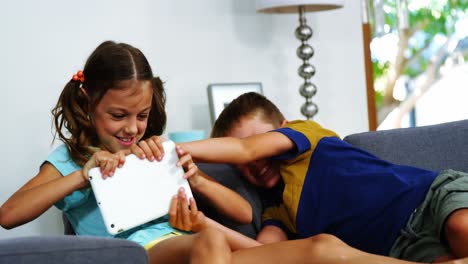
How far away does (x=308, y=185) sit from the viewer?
2.08 m

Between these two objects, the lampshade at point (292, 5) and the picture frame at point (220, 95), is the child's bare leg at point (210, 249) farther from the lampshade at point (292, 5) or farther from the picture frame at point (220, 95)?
the lampshade at point (292, 5)

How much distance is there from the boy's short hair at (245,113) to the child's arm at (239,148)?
0.56 feet

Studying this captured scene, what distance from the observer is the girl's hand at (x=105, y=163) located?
1816 mm

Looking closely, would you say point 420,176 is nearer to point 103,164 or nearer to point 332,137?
point 332,137

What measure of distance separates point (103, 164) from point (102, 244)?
1.19ft

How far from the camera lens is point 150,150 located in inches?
74.3

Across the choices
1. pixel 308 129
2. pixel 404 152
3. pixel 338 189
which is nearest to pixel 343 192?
pixel 338 189

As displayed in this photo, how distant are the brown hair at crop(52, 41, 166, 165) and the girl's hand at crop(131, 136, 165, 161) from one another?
0.19m

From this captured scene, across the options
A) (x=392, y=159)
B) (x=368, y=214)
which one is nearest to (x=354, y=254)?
(x=368, y=214)

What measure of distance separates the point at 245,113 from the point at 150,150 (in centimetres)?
42

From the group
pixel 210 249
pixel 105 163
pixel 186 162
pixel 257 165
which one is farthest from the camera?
pixel 257 165

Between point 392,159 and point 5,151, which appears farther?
point 5,151

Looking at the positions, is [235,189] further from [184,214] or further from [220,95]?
[220,95]

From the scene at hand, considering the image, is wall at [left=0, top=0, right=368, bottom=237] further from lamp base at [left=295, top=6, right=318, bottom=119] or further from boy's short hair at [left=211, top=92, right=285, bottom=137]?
boy's short hair at [left=211, top=92, right=285, bottom=137]
